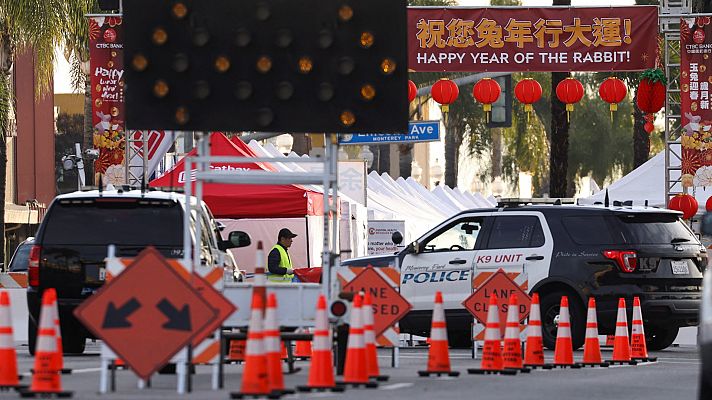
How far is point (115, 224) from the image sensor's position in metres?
18.3

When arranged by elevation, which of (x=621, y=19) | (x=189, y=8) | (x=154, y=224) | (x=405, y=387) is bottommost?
(x=405, y=387)

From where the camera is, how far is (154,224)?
18188 millimetres

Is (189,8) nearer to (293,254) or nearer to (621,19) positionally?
(621,19)

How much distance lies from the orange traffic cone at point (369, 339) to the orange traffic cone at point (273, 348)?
1522mm

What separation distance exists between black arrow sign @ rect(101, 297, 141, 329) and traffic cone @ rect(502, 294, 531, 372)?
16.1 feet

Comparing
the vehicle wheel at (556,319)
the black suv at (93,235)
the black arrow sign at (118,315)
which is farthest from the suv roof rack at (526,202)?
the black arrow sign at (118,315)

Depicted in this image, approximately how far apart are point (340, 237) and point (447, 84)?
410 centimetres

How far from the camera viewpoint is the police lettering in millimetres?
22875

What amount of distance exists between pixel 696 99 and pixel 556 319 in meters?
8.60

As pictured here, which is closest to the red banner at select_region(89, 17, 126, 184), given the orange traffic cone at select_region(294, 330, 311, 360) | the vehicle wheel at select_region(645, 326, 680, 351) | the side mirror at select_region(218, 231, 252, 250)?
the vehicle wheel at select_region(645, 326, 680, 351)

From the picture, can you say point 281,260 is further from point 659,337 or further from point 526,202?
point 659,337

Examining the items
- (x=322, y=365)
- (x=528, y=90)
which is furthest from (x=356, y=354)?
(x=528, y=90)

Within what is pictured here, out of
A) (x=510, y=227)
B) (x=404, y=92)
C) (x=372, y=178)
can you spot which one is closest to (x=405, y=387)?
(x=404, y=92)

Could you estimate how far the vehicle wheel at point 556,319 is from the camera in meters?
22.1
